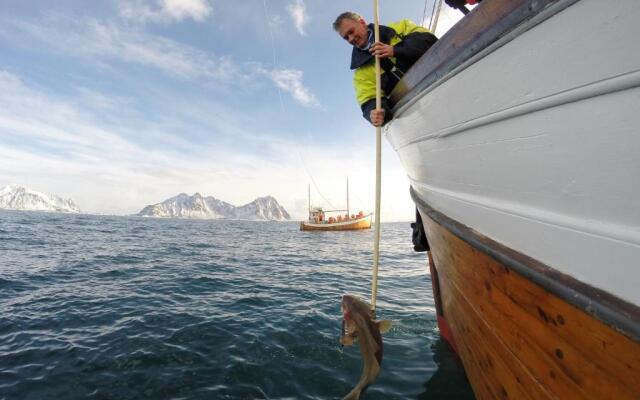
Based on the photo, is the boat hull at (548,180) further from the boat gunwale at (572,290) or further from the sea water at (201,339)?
the sea water at (201,339)

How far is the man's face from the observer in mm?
3287

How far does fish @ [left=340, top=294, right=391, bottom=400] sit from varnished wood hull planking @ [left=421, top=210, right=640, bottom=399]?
0.77m

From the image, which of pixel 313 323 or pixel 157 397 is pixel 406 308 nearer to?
pixel 313 323

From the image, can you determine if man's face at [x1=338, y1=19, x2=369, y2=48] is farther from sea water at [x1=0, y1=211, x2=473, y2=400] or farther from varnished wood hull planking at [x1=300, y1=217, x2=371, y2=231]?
varnished wood hull planking at [x1=300, y1=217, x2=371, y2=231]

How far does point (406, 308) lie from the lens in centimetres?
770

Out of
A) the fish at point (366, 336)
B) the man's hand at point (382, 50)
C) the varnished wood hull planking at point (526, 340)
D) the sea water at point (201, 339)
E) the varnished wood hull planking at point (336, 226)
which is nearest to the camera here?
the varnished wood hull planking at point (526, 340)

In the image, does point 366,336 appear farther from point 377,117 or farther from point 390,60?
point 390,60

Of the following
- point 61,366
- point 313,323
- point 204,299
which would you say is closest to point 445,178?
point 313,323

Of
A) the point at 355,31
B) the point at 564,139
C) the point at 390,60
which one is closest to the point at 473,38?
the point at 564,139

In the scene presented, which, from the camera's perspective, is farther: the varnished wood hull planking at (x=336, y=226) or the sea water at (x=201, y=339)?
the varnished wood hull planking at (x=336, y=226)

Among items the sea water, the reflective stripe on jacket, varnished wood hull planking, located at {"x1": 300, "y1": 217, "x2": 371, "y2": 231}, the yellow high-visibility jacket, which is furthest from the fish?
varnished wood hull planking, located at {"x1": 300, "y1": 217, "x2": 371, "y2": 231}

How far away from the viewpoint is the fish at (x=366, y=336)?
280 cm

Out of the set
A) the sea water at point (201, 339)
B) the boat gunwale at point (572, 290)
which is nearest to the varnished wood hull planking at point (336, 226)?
the sea water at point (201, 339)

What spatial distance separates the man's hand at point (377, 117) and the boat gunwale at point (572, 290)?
1.47 m
